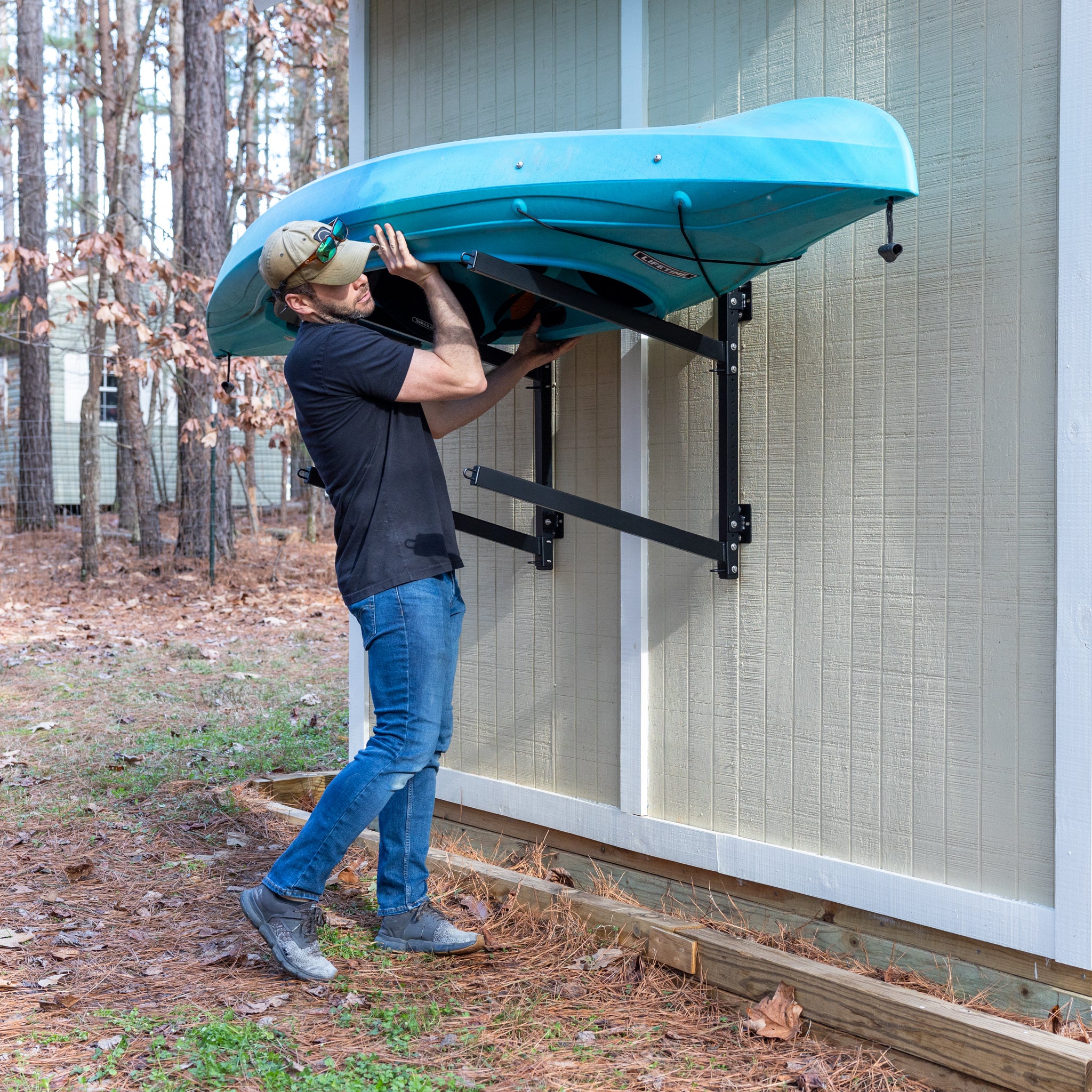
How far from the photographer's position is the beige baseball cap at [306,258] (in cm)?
294

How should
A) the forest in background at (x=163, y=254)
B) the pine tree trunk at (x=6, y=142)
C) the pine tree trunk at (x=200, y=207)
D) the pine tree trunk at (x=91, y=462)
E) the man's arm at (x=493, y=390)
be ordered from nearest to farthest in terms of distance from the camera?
1. the man's arm at (x=493, y=390)
2. the forest in background at (x=163, y=254)
3. the pine tree trunk at (x=91, y=462)
4. the pine tree trunk at (x=200, y=207)
5. the pine tree trunk at (x=6, y=142)

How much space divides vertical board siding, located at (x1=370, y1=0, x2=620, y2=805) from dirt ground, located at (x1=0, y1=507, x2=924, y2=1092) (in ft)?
2.00

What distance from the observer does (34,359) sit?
15742 millimetres

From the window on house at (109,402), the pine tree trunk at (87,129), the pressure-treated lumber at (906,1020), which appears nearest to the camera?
the pressure-treated lumber at (906,1020)

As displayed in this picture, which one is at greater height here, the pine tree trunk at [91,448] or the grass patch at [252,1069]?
the pine tree trunk at [91,448]

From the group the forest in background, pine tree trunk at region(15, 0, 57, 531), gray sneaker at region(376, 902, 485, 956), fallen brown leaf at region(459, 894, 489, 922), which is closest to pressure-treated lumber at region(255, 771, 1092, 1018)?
fallen brown leaf at region(459, 894, 489, 922)

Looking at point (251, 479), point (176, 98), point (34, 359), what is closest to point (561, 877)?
point (251, 479)

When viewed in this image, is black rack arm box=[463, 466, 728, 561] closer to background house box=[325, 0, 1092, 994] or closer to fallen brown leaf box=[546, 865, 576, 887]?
background house box=[325, 0, 1092, 994]

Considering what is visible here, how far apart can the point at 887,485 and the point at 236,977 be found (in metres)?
2.33

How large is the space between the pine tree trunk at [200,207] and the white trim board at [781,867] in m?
8.83

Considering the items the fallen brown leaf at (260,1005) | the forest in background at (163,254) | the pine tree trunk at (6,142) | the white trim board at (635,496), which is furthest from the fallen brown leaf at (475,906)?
the pine tree trunk at (6,142)

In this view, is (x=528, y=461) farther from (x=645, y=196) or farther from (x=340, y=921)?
(x=340, y=921)

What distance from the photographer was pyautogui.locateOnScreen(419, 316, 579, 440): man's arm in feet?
10.9

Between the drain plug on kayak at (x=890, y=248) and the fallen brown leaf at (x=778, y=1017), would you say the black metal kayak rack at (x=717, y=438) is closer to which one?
the drain plug on kayak at (x=890, y=248)
